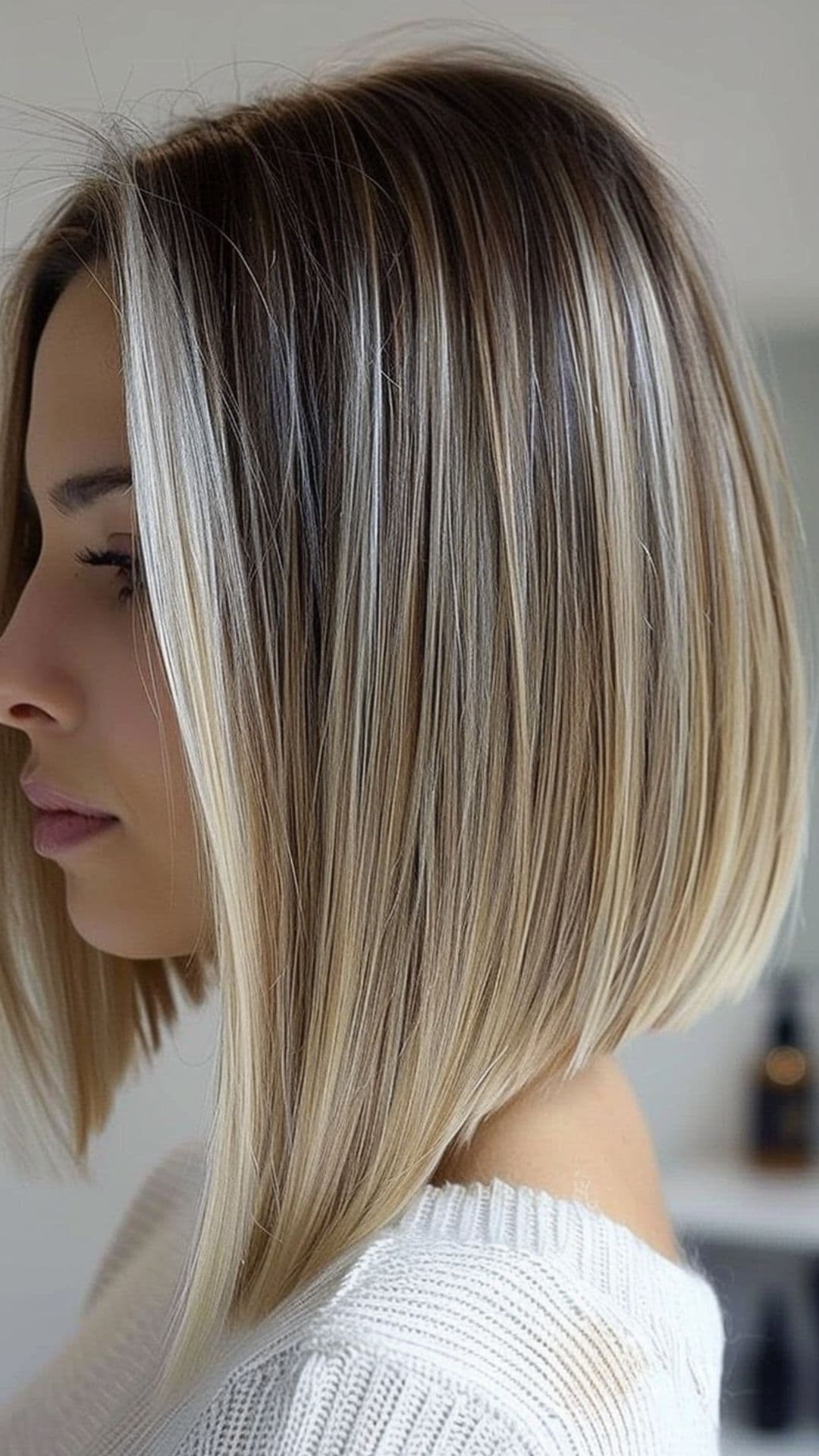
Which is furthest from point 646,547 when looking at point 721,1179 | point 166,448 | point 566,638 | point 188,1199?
point 721,1179

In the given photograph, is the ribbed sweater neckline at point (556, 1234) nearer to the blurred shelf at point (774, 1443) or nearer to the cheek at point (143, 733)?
the cheek at point (143, 733)

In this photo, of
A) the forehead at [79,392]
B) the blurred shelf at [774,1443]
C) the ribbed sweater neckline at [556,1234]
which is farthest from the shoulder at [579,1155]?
the blurred shelf at [774,1443]

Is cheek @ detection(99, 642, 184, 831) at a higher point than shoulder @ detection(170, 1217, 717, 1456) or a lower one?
higher

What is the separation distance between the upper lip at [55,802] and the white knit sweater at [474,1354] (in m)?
0.26

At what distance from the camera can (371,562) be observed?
62 cm

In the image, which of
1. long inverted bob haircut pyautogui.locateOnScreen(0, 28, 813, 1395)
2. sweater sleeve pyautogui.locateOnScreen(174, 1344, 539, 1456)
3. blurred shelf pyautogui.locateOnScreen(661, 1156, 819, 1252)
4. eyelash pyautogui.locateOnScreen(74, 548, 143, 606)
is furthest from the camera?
blurred shelf pyautogui.locateOnScreen(661, 1156, 819, 1252)

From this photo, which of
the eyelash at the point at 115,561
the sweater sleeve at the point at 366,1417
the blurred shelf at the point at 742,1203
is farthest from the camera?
the blurred shelf at the point at 742,1203

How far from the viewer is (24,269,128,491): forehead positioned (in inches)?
27.0

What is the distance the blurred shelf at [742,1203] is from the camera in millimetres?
1397

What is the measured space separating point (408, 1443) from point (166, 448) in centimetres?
40

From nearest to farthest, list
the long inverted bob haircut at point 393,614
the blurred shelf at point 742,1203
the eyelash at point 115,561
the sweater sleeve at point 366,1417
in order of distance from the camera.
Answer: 1. the sweater sleeve at point 366,1417
2. the long inverted bob haircut at point 393,614
3. the eyelash at point 115,561
4. the blurred shelf at point 742,1203

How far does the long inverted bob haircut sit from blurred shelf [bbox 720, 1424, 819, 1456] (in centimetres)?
99

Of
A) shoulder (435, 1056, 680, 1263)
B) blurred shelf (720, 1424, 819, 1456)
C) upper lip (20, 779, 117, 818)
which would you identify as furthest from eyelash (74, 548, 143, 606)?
blurred shelf (720, 1424, 819, 1456)

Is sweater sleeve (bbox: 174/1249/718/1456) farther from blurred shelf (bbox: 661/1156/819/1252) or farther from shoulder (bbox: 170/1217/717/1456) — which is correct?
blurred shelf (bbox: 661/1156/819/1252)
